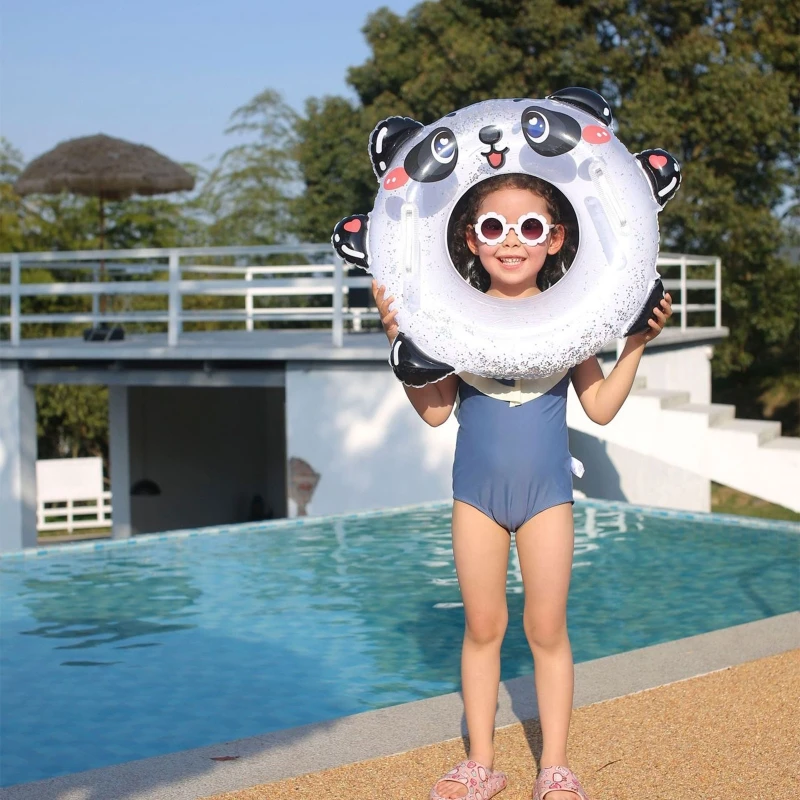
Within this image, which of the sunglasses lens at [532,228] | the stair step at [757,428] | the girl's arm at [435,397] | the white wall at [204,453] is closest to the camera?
the sunglasses lens at [532,228]

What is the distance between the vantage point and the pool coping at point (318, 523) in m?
7.42

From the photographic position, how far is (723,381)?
2198 cm

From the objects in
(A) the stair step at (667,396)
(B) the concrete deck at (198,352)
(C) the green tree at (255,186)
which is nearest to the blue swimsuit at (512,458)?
(B) the concrete deck at (198,352)

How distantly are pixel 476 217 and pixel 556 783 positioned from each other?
1299 millimetres

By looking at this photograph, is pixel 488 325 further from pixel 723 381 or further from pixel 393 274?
pixel 723 381

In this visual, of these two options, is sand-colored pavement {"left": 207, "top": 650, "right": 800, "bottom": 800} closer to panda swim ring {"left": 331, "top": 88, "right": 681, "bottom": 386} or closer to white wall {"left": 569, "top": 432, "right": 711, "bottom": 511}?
panda swim ring {"left": 331, "top": 88, "right": 681, "bottom": 386}

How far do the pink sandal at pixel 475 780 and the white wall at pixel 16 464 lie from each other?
908 centimetres

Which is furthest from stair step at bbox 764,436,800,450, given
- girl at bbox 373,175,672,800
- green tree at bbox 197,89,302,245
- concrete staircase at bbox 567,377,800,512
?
green tree at bbox 197,89,302,245

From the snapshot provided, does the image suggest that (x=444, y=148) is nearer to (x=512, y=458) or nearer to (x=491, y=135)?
(x=491, y=135)

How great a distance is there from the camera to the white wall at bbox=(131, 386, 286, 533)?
14.0 m

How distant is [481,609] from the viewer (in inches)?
111

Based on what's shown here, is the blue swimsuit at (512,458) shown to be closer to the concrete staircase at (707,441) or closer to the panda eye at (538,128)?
the panda eye at (538,128)

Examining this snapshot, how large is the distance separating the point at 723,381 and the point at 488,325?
2001cm

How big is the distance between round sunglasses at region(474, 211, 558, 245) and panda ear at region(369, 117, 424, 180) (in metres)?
0.28
